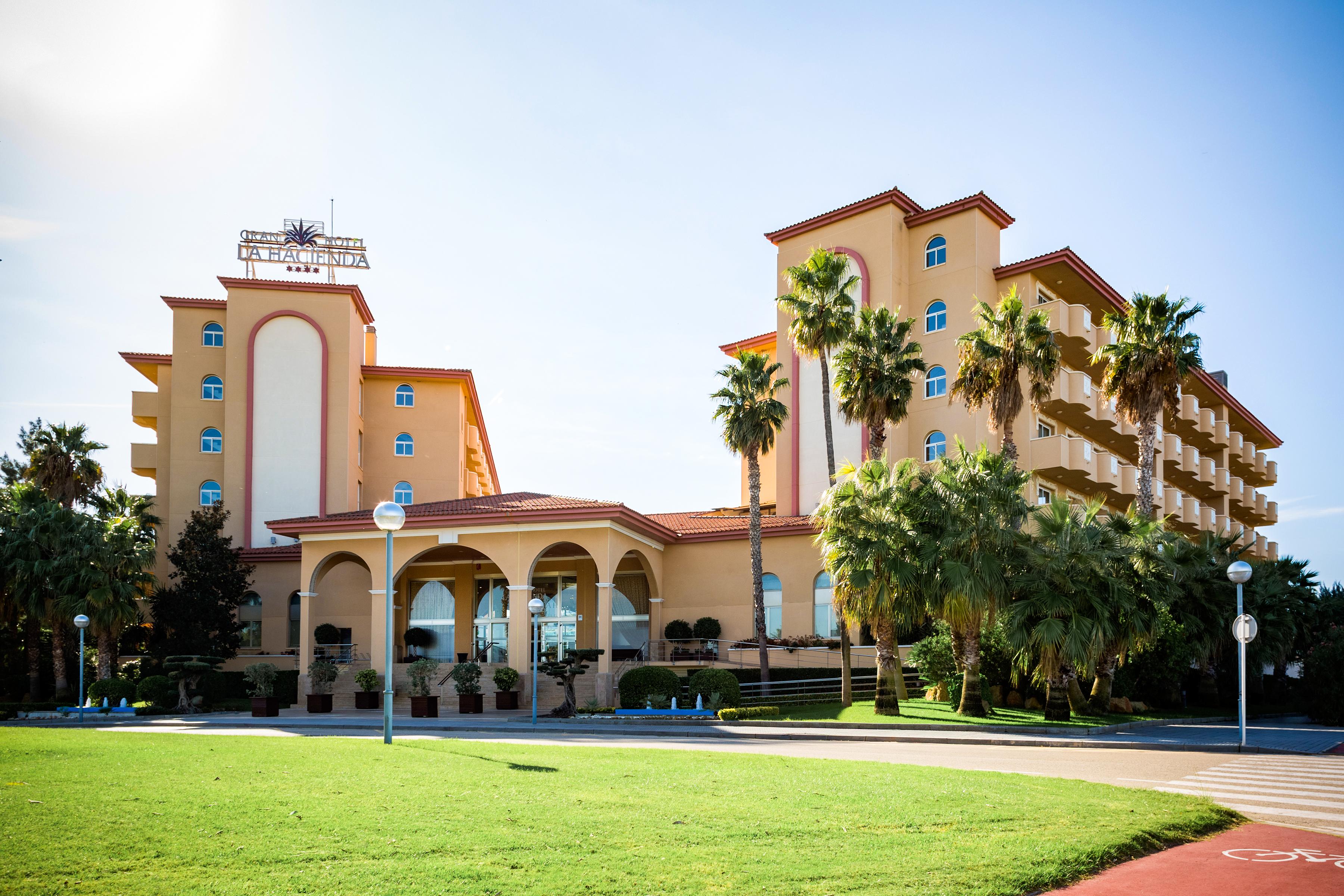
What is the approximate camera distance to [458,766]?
41.2 feet

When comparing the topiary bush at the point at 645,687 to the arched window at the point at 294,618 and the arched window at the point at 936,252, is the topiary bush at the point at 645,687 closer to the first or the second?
the arched window at the point at 294,618

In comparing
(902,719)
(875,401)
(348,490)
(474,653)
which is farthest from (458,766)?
(348,490)

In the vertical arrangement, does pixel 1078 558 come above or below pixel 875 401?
below

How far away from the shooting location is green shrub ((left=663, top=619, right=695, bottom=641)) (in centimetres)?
3916

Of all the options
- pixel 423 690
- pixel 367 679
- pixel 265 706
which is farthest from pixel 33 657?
pixel 423 690

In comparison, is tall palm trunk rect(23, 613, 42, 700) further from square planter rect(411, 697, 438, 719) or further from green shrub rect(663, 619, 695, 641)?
green shrub rect(663, 619, 695, 641)

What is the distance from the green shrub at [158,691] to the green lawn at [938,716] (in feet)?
66.3

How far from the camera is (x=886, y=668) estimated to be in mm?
28109

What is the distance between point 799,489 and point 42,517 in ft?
93.2

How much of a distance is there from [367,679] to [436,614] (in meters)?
8.61

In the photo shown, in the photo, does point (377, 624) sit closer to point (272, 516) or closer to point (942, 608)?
point (272, 516)

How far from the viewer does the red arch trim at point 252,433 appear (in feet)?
153

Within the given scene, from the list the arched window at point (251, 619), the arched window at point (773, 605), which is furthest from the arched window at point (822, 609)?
the arched window at point (251, 619)

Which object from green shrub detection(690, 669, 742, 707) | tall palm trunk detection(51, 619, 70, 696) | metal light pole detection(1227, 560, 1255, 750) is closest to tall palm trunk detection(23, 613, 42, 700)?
tall palm trunk detection(51, 619, 70, 696)
